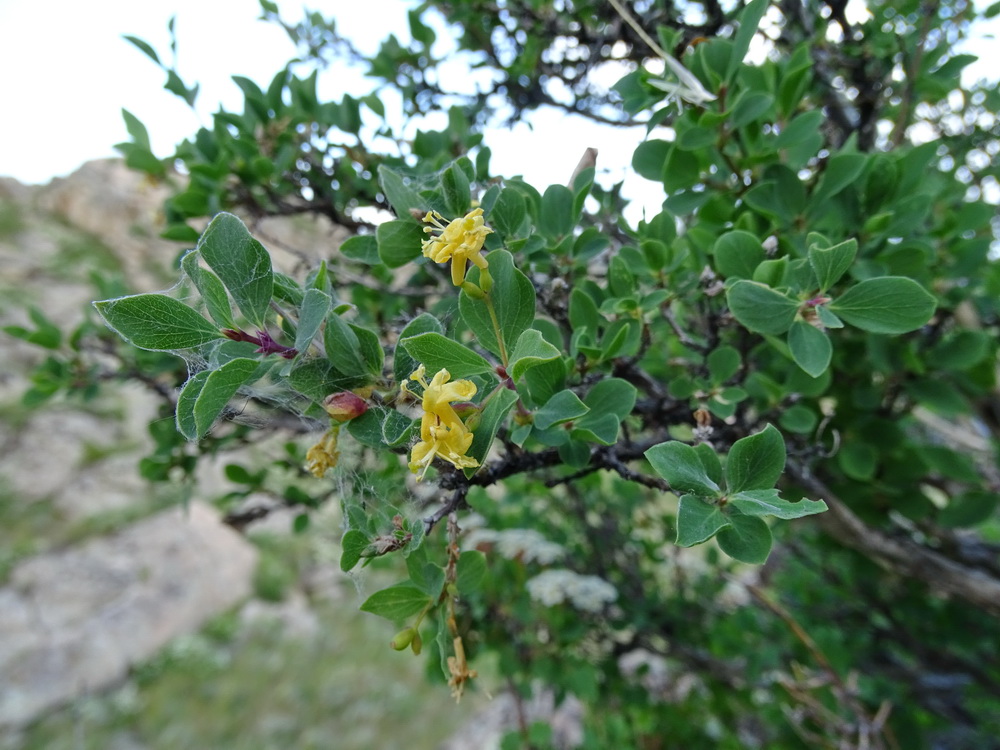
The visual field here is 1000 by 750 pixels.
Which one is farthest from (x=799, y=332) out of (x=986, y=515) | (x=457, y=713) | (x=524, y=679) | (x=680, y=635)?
(x=457, y=713)

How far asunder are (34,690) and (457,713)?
3.26m

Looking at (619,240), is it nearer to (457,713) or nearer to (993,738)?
(993,738)

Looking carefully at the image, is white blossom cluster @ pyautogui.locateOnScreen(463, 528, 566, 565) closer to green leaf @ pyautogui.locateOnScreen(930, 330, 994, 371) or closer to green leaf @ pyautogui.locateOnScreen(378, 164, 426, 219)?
green leaf @ pyautogui.locateOnScreen(930, 330, 994, 371)

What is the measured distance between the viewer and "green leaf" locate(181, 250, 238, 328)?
1.46 feet

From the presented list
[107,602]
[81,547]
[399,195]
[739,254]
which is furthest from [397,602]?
[81,547]

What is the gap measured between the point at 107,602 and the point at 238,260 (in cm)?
637

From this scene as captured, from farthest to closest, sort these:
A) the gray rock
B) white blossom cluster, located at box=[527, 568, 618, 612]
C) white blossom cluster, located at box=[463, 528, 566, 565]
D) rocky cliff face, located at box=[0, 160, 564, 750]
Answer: the gray rock < rocky cliff face, located at box=[0, 160, 564, 750] < white blossom cluster, located at box=[463, 528, 566, 565] < white blossom cluster, located at box=[527, 568, 618, 612]

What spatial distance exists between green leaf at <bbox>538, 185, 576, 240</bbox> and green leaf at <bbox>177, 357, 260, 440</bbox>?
38 centimetres

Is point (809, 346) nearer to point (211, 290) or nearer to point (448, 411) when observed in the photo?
point (448, 411)

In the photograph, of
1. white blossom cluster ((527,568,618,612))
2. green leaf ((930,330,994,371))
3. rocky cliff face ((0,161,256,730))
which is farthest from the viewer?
rocky cliff face ((0,161,256,730))

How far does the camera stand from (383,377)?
0.53 m

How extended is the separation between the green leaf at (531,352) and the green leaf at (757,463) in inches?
6.7

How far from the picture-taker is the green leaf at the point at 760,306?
53cm

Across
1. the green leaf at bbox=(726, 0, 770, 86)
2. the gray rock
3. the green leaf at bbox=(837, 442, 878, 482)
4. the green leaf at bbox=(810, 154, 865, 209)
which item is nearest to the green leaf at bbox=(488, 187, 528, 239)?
the green leaf at bbox=(726, 0, 770, 86)
